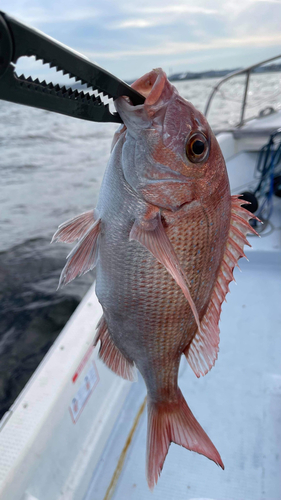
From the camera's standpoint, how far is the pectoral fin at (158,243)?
0.78 m

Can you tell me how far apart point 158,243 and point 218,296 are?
34 cm

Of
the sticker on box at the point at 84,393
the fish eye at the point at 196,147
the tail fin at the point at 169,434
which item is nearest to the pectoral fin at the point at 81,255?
the fish eye at the point at 196,147

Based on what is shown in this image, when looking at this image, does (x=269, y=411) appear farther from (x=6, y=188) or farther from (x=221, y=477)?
(x=6, y=188)

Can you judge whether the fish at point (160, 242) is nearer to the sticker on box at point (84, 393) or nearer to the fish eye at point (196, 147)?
the fish eye at point (196, 147)

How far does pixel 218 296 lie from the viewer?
42.1 inches

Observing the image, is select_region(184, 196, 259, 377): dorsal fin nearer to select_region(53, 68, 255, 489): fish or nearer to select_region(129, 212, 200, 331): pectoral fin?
select_region(53, 68, 255, 489): fish

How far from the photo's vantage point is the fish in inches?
35.2

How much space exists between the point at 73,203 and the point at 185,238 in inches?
343

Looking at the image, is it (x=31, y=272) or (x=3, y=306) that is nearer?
(x=3, y=306)

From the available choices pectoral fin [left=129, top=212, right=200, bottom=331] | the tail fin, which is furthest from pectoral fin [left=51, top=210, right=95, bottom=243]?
the tail fin

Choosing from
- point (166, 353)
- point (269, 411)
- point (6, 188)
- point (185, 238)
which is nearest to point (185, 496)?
point (269, 411)

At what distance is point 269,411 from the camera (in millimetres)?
2045

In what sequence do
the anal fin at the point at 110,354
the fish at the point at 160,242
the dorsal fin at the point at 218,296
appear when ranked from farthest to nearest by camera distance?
1. the anal fin at the point at 110,354
2. the dorsal fin at the point at 218,296
3. the fish at the point at 160,242

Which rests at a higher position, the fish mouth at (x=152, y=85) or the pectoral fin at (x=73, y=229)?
the fish mouth at (x=152, y=85)
